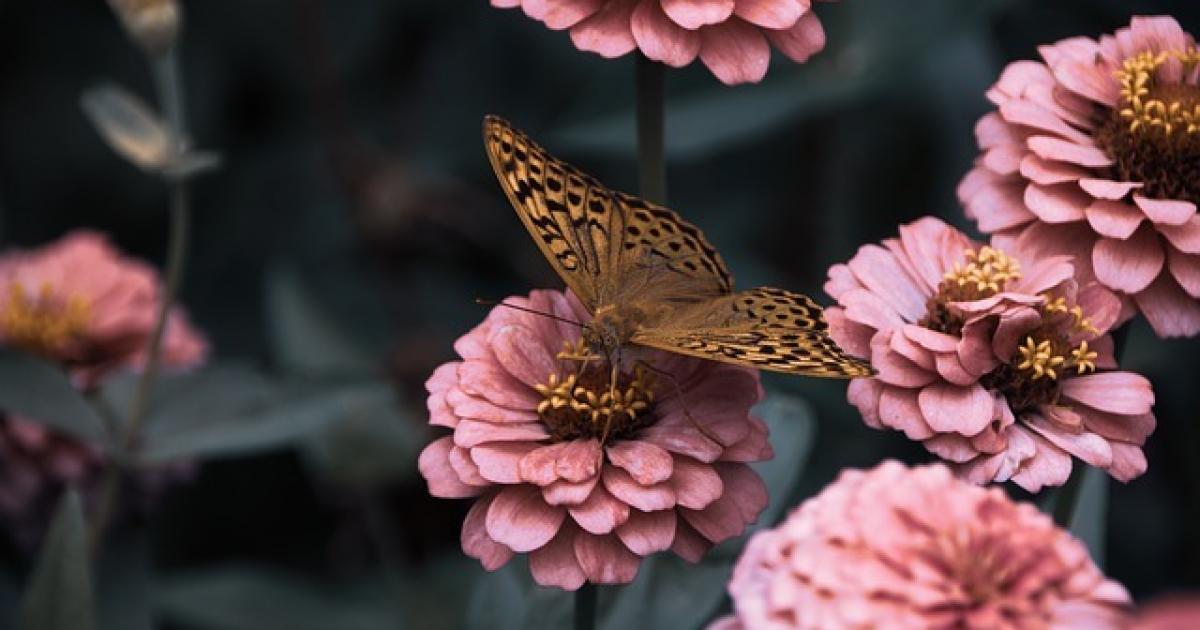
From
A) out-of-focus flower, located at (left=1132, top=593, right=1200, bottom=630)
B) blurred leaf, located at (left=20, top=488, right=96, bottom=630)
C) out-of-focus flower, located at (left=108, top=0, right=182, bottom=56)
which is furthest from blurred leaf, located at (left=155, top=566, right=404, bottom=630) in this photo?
out-of-focus flower, located at (left=1132, top=593, right=1200, bottom=630)

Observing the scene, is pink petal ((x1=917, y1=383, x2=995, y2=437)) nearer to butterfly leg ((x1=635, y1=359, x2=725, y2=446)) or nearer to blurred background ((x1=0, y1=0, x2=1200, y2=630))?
butterfly leg ((x1=635, y1=359, x2=725, y2=446))

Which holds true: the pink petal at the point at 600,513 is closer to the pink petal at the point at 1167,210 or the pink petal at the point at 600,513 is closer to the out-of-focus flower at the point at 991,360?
the out-of-focus flower at the point at 991,360

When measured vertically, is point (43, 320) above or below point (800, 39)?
below

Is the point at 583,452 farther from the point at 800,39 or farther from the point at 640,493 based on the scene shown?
the point at 800,39

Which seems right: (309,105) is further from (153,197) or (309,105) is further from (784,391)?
(784,391)

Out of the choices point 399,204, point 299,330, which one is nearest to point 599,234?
point 299,330
